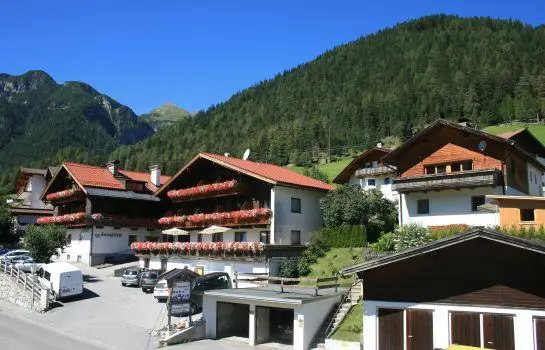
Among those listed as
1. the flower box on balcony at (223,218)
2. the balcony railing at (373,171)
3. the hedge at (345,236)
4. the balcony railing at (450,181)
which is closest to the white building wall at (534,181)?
the balcony railing at (450,181)

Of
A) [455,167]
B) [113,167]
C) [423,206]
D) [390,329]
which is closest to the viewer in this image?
[390,329]

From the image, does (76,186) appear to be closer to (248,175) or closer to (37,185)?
(248,175)

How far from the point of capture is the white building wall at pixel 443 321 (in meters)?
16.9

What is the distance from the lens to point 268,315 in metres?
26.3

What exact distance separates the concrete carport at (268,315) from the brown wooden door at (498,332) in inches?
308

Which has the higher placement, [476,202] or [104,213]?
[476,202]

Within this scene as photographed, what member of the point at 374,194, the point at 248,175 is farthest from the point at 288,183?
the point at 374,194

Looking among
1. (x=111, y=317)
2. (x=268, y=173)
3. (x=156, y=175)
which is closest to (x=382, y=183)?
(x=268, y=173)

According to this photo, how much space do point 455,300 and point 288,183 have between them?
21.5 m

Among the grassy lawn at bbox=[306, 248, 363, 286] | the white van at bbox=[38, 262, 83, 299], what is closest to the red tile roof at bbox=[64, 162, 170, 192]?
the white van at bbox=[38, 262, 83, 299]

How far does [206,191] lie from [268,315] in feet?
60.7

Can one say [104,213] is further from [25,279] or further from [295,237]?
[295,237]

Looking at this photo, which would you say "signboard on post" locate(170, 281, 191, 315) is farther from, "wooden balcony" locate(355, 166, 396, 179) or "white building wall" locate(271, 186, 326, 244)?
"wooden balcony" locate(355, 166, 396, 179)

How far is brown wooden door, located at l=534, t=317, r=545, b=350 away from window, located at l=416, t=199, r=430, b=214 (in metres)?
21.2
